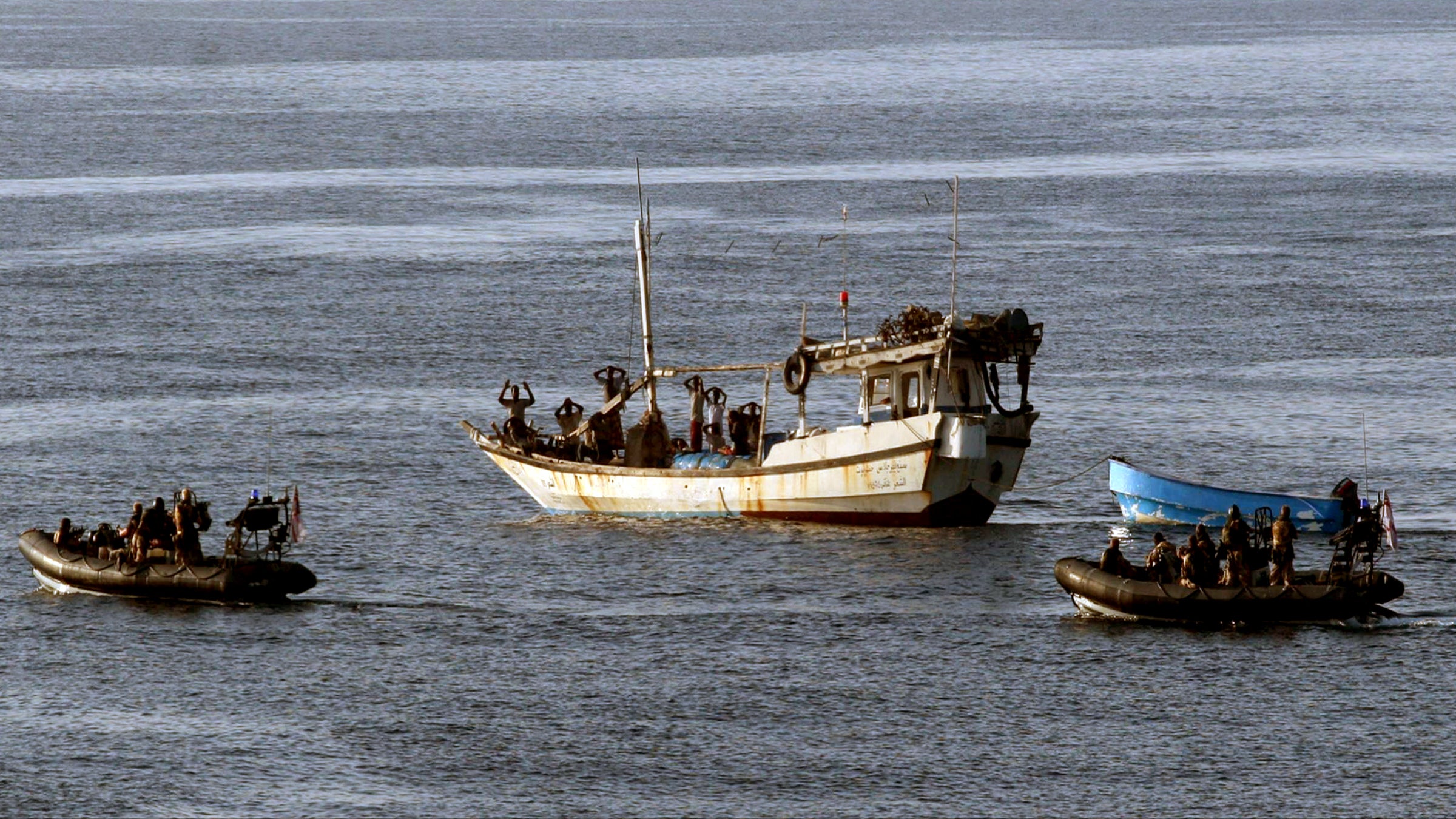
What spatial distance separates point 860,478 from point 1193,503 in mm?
8787

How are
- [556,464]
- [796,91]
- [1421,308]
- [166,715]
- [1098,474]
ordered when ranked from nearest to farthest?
[166,715] → [556,464] → [1098,474] → [1421,308] → [796,91]

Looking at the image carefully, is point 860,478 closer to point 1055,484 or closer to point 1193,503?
point 1193,503

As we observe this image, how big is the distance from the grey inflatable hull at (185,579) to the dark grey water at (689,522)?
61cm

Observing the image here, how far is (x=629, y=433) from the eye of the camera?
62594 mm

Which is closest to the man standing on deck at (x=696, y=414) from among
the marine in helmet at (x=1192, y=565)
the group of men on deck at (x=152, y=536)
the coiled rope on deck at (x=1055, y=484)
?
the coiled rope on deck at (x=1055, y=484)

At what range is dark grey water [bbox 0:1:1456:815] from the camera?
42.8 metres

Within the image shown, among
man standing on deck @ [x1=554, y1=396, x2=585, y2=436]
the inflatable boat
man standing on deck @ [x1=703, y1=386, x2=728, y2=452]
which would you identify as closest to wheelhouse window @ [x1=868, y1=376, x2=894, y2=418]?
man standing on deck @ [x1=703, y1=386, x2=728, y2=452]

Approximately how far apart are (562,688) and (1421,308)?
58098 millimetres

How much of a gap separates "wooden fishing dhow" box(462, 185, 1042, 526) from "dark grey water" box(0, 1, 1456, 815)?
0.95m

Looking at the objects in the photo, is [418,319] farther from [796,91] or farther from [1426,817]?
[796,91]

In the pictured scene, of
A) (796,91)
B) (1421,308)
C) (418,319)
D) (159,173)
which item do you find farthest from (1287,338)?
(796,91)

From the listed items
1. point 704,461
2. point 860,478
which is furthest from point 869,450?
point 704,461

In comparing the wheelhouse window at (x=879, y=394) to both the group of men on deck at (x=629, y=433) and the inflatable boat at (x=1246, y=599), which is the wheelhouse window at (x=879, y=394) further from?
the inflatable boat at (x=1246, y=599)

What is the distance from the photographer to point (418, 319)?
95625 mm
